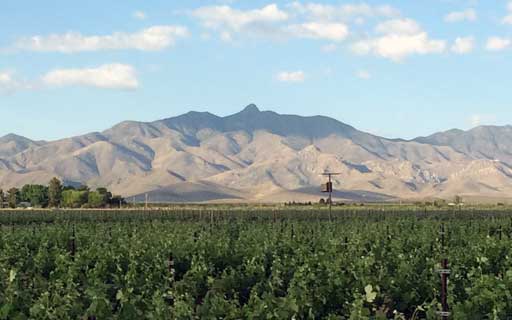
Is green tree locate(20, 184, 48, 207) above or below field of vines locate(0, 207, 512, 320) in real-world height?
above

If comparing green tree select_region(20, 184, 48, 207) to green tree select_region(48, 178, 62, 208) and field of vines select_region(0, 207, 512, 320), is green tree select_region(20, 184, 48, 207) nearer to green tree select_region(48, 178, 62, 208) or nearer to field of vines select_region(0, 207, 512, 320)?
green tree select_region(48, 178, 62, 208)

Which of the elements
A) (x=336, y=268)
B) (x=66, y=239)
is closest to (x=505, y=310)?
(x=336, y=268)

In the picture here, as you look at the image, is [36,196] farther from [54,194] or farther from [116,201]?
[116,201]

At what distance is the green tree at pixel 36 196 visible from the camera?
137250mm

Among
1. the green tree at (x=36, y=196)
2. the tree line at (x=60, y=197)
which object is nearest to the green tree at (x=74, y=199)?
the tree line at (x=60, y=197)

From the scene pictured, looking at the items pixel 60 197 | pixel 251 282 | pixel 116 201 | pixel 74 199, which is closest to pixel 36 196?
pixel 60 197

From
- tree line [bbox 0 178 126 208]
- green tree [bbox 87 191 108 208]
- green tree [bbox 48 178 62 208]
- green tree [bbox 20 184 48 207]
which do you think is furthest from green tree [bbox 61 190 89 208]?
green tree [bbox 20 184 48 207]

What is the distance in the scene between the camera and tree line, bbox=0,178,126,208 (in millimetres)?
124750

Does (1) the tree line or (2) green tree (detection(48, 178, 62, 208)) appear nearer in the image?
(1) the tree line

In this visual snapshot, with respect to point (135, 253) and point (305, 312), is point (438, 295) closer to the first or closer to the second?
point (305, 312)

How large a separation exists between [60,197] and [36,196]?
725cm

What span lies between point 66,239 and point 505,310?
20.8 metres

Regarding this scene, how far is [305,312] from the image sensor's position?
44.4ft

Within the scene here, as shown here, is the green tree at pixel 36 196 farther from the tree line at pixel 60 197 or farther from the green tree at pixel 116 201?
the green tree at pixel 116 201
